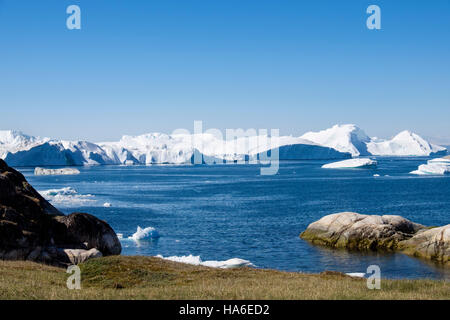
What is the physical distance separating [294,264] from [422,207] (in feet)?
124

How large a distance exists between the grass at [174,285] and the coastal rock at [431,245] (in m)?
21.8

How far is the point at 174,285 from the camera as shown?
1659 cm

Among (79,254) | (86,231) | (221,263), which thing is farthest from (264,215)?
(79,254)

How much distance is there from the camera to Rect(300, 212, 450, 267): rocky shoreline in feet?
133

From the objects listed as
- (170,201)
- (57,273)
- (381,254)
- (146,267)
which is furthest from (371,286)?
(170,201)

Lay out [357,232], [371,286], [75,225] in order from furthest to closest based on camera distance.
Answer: [357,232] < [75,225] < [371,286]

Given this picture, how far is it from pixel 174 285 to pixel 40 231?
14.1 m

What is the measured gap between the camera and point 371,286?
15.7 m

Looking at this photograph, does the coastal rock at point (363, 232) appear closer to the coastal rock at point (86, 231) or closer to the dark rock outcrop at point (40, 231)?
the dark rock outcrop at point (40, 231)

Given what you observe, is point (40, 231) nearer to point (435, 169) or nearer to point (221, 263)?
point (221, 263)

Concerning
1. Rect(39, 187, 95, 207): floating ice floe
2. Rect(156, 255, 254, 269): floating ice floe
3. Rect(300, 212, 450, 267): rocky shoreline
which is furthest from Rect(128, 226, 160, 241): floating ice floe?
Rect(39, 187, 95, 207): floating ice floe

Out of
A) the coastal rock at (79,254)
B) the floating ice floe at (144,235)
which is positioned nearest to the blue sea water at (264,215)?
the floating ice floe at (144,235)
